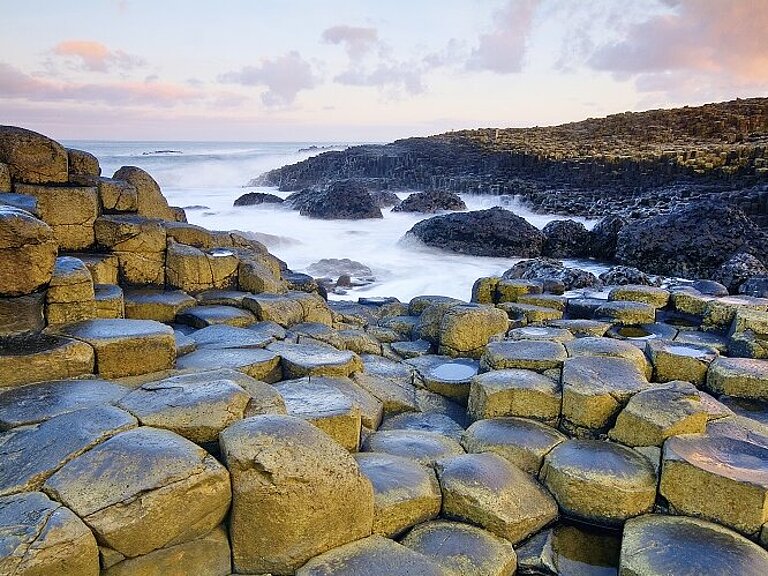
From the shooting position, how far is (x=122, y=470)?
7.83 ft

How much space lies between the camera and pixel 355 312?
8109 mm

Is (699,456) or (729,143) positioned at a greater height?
(729,143)

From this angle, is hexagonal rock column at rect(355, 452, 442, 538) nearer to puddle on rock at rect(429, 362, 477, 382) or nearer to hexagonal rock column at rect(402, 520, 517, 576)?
hexagonal rock column at rect(402, 520, 517, 576)

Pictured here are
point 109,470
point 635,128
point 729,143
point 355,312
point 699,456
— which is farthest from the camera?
point 635,128

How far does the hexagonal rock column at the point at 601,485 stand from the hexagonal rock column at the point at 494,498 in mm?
117

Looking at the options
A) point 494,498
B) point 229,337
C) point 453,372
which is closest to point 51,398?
point 229,337

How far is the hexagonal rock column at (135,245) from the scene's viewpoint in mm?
→ 5492

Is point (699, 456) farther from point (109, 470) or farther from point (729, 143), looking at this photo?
point (729, 143)

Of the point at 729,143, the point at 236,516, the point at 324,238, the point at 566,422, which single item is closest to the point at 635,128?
the point at 729,143

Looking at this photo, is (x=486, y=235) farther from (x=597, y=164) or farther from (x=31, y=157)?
(x=597, y=164)

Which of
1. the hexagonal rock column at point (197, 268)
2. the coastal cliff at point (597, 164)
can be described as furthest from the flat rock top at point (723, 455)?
the coastal cliff at point (597, 164)

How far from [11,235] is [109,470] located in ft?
6.01

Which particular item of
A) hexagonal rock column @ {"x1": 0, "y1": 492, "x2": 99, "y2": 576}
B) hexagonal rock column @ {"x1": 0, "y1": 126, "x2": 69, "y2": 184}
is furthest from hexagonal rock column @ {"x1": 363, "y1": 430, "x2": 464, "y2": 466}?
hexagonal rock column @ {"x1": 0, "y1": 126, "x2": 69, "y2": 184}

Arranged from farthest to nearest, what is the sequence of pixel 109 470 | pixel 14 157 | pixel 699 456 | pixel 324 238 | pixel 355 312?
pixel 324 238 → pixel 355 312 → pixel 14 157 → pixel 699 456 → pixel 109 470
